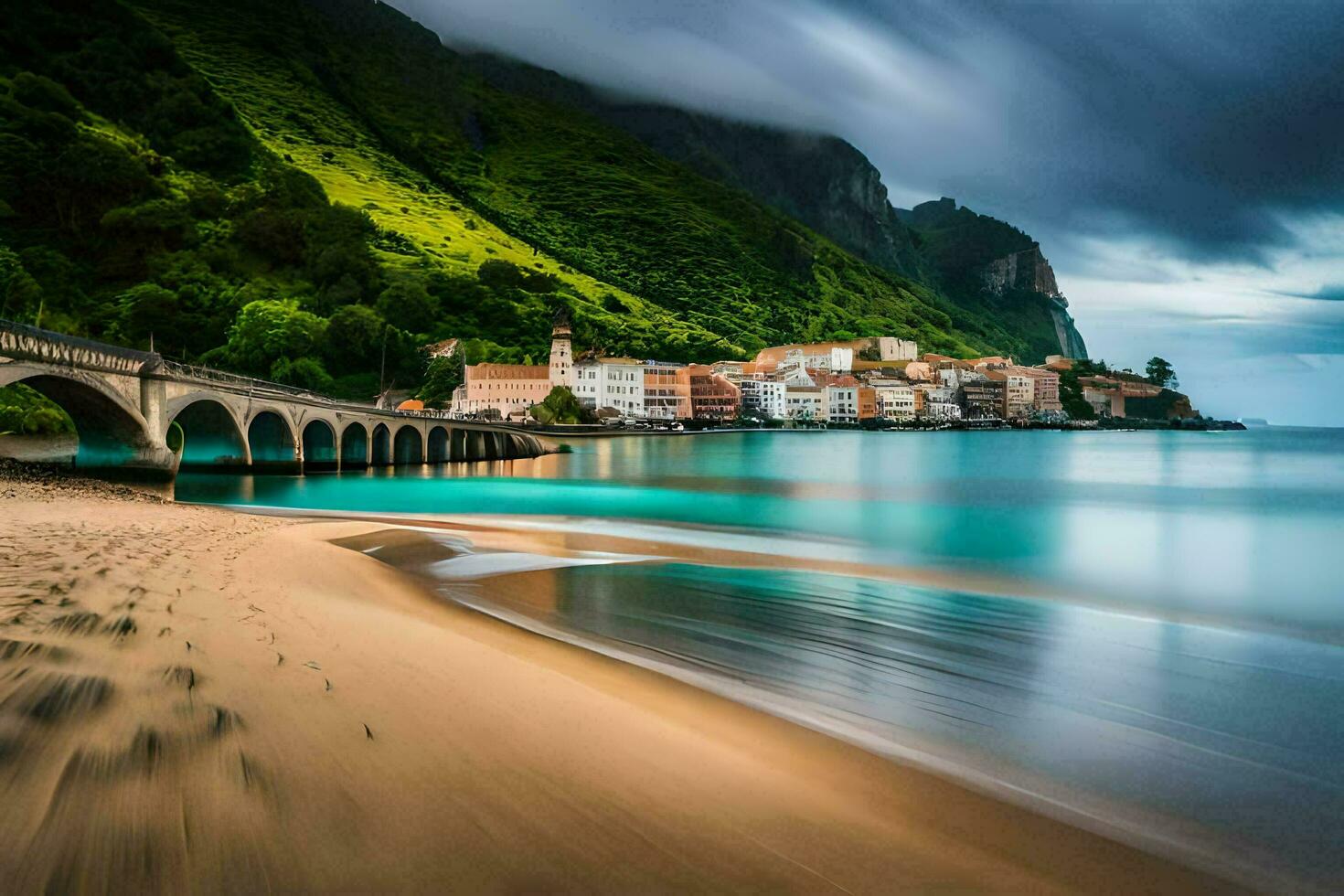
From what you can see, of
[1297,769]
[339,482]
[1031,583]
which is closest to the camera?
[1297,769]

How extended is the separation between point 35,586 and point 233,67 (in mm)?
165274

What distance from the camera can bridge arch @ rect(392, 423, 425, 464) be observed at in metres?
50.8

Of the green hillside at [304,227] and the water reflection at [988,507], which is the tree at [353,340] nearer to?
the green hillside at [304,227]

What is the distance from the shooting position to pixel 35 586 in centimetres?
624

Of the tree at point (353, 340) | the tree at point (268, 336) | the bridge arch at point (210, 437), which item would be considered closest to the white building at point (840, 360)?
the tree at point (353, 340)

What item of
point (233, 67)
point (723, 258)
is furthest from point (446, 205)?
point (723, 258)

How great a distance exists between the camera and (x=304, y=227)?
91.6 metres

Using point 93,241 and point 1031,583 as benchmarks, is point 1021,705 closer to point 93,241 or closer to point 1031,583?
point 1031,583

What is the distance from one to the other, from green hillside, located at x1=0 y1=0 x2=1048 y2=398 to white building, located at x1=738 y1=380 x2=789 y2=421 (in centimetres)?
1063

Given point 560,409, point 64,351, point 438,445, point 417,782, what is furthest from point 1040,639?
point 560,409

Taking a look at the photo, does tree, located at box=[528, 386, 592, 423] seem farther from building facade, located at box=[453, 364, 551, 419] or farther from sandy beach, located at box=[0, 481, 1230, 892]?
sandy beach, located at box=[0, 481, 1230, 892]

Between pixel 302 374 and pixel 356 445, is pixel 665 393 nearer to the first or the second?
pixel 302 374

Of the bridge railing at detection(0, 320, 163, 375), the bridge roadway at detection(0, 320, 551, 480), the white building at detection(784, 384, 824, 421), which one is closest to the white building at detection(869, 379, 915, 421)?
the white building at detection(784, 384, 824, 421)

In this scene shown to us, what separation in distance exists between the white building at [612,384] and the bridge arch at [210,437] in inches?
2189
